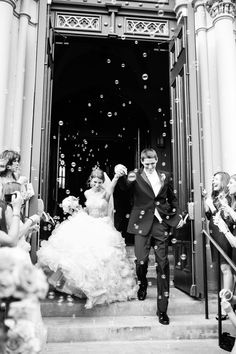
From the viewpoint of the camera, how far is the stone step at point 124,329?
12.3ft

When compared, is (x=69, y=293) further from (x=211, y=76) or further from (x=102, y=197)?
(x=211, y=76)

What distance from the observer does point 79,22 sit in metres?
6.16

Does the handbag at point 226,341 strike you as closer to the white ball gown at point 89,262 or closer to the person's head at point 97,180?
the white ball gown at point 89,262

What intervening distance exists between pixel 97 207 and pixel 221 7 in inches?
139

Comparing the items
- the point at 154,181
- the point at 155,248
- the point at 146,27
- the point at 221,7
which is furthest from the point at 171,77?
the point at 155,248

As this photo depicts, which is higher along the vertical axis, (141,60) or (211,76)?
(141,60)

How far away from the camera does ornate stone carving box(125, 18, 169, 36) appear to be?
20.5ft

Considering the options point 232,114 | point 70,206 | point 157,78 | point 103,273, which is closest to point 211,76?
point 232,114

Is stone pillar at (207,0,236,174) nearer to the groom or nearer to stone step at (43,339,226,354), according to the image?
the groom

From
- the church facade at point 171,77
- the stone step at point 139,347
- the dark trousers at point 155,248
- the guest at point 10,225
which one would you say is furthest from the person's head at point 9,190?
the dark trousers at point 155,248

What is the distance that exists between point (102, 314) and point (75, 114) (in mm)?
7163

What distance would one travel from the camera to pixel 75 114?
10539 millimetres

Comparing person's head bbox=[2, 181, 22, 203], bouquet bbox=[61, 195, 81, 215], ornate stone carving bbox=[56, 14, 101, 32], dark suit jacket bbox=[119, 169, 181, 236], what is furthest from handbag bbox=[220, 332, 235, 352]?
ornate stone carving bbox=[56, 14, 101, 32]

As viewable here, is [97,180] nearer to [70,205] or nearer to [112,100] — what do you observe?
[70,205]
